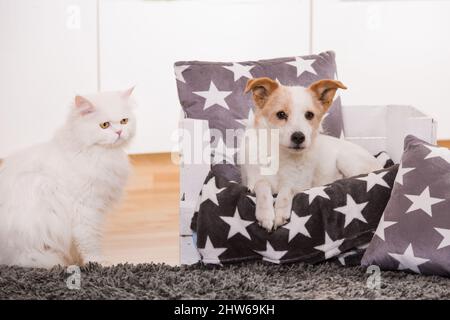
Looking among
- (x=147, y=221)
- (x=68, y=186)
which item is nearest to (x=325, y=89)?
(x=68, y=186)

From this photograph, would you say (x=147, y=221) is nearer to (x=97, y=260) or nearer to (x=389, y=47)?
(x=97, y=260)

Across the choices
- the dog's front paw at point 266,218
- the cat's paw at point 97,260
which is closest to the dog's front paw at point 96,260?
the cat's paw at point 97,260

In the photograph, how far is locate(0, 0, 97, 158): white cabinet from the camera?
3.16m

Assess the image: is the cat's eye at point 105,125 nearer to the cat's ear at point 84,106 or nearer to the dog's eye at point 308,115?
the cat's ear at point 84,106

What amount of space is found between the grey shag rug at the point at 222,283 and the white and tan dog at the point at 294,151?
0.49 ft

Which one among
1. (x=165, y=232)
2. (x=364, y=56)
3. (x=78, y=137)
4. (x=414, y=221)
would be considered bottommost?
(x=165, y=232)

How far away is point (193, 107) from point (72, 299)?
0.72m

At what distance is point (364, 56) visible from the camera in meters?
3.62

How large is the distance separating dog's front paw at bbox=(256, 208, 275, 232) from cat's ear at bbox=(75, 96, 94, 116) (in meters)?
0.59

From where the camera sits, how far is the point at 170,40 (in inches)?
135

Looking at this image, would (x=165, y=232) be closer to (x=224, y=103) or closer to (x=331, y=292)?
(x=224, y=103)

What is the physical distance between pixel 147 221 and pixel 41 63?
1115mm

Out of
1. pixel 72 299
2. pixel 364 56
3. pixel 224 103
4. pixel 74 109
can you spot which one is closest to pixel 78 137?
pixel 74 109
